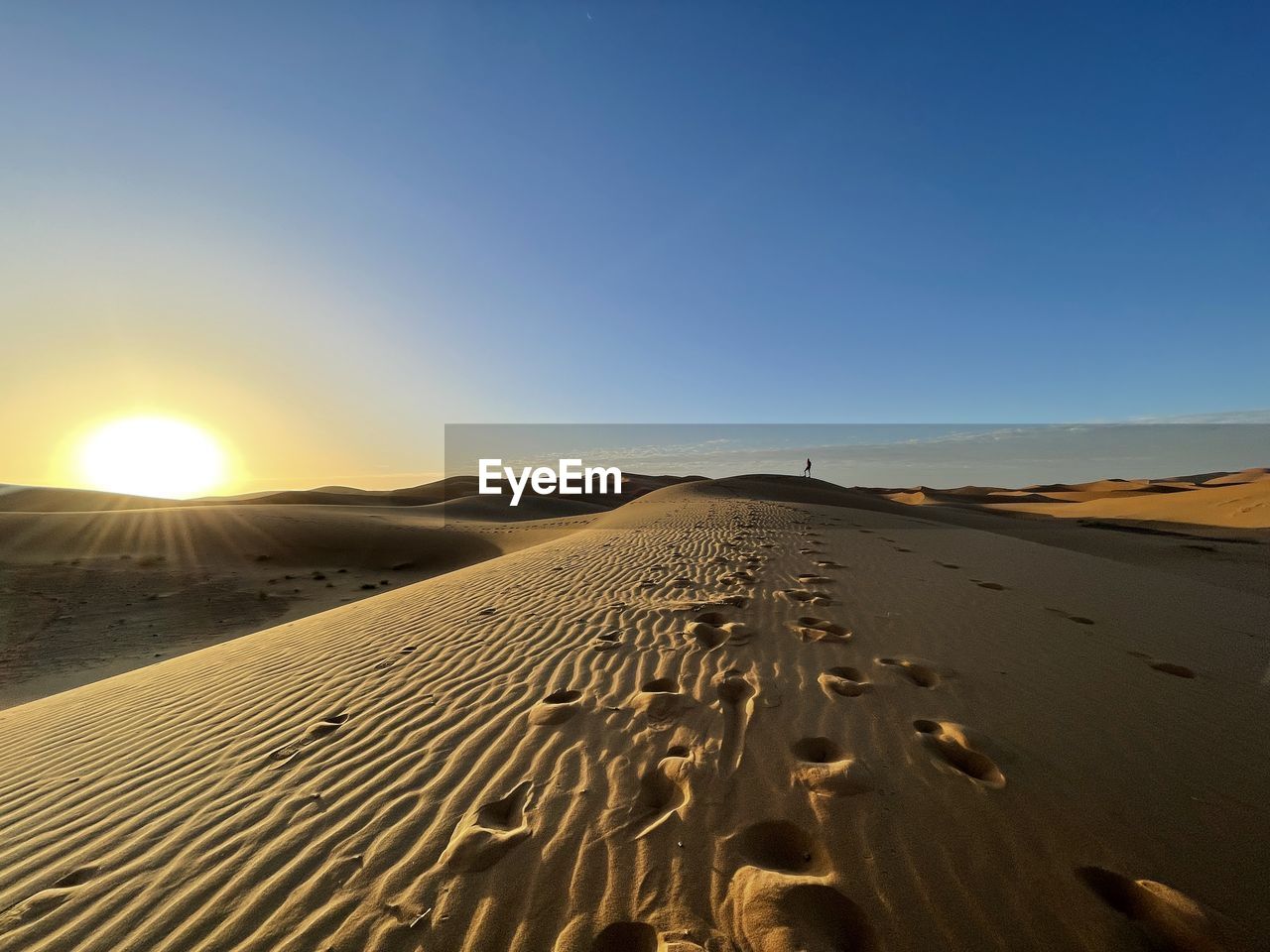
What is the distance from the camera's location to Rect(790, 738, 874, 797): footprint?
2.44m

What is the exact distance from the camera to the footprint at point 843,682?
137 inches

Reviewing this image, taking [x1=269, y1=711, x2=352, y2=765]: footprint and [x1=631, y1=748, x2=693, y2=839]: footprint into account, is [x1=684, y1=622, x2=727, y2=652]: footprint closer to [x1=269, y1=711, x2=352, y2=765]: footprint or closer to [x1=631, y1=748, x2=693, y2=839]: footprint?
[x1=631, y1=748, x2=693, y2=839]: footprint

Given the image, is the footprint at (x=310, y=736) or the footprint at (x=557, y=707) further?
the footprint at (x=557, y=707)

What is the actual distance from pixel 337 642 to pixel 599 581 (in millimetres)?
3385

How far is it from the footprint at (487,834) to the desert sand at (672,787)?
1 centimetres

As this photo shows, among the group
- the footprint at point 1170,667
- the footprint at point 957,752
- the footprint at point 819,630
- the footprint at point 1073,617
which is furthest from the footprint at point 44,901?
the footprint at point 1073,617

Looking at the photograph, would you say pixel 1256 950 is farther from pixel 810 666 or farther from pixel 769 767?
pixel 810 666

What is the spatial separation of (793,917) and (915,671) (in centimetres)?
261

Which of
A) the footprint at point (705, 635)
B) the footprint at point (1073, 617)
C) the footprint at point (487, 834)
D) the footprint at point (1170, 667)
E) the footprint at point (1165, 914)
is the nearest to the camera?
the footprint at point (1165, 914)

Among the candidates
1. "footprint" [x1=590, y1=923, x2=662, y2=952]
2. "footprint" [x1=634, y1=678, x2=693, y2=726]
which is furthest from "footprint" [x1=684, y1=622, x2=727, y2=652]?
"footprint" [x1=590, y1=923, x2=662, y2=952]

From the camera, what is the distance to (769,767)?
265 cm

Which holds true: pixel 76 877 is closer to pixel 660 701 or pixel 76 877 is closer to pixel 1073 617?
pixel 660 701

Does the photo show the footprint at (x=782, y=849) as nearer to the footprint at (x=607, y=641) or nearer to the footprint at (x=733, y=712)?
the footprint at (x=733, y=712)

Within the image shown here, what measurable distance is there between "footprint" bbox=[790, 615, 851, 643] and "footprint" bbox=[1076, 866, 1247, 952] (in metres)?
2.63
